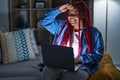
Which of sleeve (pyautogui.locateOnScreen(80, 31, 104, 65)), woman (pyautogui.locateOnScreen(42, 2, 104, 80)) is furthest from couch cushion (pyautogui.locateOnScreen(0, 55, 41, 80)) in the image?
sleeve (pyautogui.locateOnScreen(80, 31, 104, 65))

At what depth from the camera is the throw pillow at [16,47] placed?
2803mm

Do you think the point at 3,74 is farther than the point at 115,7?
No

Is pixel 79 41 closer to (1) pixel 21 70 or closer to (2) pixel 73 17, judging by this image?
(2) pixel 73 17

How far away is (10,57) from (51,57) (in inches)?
36.0

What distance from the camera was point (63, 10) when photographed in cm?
239

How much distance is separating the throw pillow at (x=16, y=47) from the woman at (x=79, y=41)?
1.85 ft

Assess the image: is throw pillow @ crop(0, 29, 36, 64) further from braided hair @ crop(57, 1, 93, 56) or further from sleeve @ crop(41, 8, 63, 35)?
braided hair @ crop(57, 1, 93, 56)

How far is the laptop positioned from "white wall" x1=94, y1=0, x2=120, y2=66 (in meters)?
2.23

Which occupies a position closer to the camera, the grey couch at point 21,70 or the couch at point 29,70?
the couch at point 29,70

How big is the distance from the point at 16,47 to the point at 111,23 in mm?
1866

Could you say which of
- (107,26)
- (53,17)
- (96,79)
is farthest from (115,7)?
(96,79)

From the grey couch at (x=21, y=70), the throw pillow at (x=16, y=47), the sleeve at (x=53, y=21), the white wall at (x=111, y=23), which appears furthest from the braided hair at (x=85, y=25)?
the white wall at (x=111, y=23)

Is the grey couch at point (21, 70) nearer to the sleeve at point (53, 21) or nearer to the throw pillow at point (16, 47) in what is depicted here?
the throw pillow at point (16, 47)

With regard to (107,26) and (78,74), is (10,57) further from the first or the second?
(107,26)
